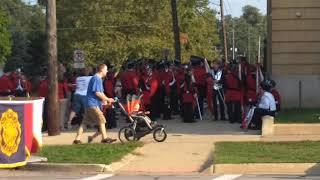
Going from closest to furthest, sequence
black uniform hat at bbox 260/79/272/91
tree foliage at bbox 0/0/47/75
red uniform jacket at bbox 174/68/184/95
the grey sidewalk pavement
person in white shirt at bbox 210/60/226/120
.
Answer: the grey sidewalk pavement < black uniform hat at bbox 260/79/272/91 < person in white shirt at bbox 210/60/226/120 < red uniform jacket at bbox 174/68/184/95 < tree foliage at bbox 0/0/47/75

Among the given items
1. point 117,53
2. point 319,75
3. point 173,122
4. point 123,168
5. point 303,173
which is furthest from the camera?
point 117,53

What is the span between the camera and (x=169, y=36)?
5812 cm

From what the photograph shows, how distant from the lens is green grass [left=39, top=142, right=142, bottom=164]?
14.4m

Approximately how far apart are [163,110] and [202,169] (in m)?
9.74

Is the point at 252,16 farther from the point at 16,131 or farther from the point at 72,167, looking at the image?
the point at 16,131

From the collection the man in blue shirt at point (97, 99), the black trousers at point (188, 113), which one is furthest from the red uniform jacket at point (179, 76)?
the man in blue shirt at point (97, 99)

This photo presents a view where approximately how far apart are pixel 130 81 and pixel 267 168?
9579 mm

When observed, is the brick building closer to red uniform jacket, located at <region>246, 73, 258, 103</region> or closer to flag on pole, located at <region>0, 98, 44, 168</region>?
red uniform jacket, located at <region>246, 73, 258, 103</region>

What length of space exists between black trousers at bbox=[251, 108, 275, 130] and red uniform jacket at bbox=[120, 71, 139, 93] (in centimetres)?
434

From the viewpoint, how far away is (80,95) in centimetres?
1944

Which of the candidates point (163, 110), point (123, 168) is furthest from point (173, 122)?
point (123, 168)

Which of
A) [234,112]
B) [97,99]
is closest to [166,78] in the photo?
[234,112]

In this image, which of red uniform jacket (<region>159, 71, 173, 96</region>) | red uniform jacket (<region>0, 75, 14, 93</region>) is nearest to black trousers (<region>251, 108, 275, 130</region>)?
red uniform jacket (<region>159, 71, 173, 96</region>)

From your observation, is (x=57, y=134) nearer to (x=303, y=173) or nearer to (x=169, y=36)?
(x=303, y=173)
